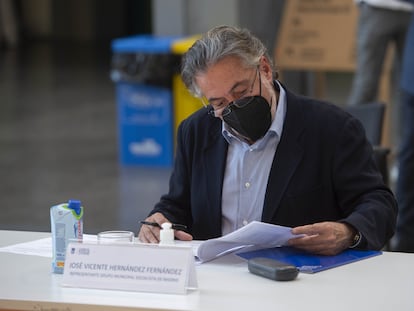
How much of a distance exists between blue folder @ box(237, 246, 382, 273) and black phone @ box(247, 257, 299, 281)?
88 mm

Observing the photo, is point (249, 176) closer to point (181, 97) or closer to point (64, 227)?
point (64, 227)

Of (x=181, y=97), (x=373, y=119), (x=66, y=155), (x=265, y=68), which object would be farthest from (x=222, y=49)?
(x=66, y=155)

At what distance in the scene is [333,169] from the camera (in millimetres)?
3045

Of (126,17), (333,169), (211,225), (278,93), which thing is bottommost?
(126,17)

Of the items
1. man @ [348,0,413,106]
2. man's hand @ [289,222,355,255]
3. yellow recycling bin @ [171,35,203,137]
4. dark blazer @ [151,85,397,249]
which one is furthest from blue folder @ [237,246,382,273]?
yellow recycling bin @ [171,35,203,137]

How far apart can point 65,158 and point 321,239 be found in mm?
5571

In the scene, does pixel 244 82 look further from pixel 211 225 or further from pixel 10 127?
pixel 10 127

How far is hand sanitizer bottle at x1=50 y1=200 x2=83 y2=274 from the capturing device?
2639 mm

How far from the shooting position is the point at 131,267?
7.97 feet

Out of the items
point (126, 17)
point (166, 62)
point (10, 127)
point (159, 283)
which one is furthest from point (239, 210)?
point (126, 17)

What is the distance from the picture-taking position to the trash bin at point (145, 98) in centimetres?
750

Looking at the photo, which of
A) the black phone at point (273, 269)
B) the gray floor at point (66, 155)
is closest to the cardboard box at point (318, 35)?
the gray floor at point (66, 155)

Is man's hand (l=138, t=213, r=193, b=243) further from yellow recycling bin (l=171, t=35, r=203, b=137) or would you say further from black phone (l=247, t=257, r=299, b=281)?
yellow recycling bin (l=171, t=35, r=203, b=137)

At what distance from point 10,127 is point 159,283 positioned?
24.1ft
